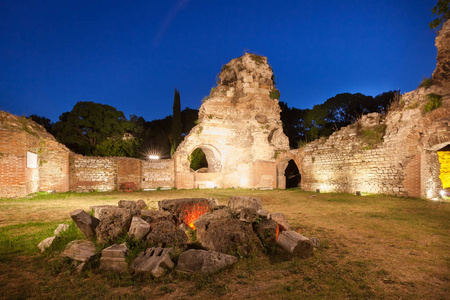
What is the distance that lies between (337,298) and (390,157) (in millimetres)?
10378

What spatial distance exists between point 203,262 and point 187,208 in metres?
2.31

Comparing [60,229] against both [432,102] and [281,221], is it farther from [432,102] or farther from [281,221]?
[432,102]

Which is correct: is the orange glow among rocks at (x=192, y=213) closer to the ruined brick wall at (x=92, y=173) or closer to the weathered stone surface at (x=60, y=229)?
the weathered stone surface at (x=60, y=229)

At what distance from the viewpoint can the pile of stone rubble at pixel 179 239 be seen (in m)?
3.23

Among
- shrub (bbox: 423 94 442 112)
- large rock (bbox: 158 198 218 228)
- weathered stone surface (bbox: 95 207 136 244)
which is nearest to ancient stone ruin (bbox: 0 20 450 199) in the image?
shrub (bbox: 423 94 442 112)

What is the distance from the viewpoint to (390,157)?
10852mm

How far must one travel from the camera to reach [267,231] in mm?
4305

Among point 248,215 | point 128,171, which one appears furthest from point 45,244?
point 128,171

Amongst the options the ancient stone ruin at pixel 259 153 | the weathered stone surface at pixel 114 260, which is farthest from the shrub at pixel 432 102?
Answer: the weathered stone surface at pixel 114 260

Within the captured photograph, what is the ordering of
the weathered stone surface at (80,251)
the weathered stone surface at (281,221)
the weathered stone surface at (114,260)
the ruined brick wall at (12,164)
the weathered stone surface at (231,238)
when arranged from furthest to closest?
the ruined brick wall at (12,164) → the weathered stone surface at (281,221) → the weathered stone surface at (231,238) → the weathered stone surface at (80,251) → the weathered stone surface at (114,260)

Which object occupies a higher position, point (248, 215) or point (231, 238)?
point (248, 215)

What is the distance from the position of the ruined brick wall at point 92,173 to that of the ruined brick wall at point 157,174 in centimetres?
182

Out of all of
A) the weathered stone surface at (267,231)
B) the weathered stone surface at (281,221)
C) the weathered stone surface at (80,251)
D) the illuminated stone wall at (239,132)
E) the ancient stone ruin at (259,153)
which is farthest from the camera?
the illuminated stone wall at (239,132)

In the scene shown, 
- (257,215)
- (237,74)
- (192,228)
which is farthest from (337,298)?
(237,74)
